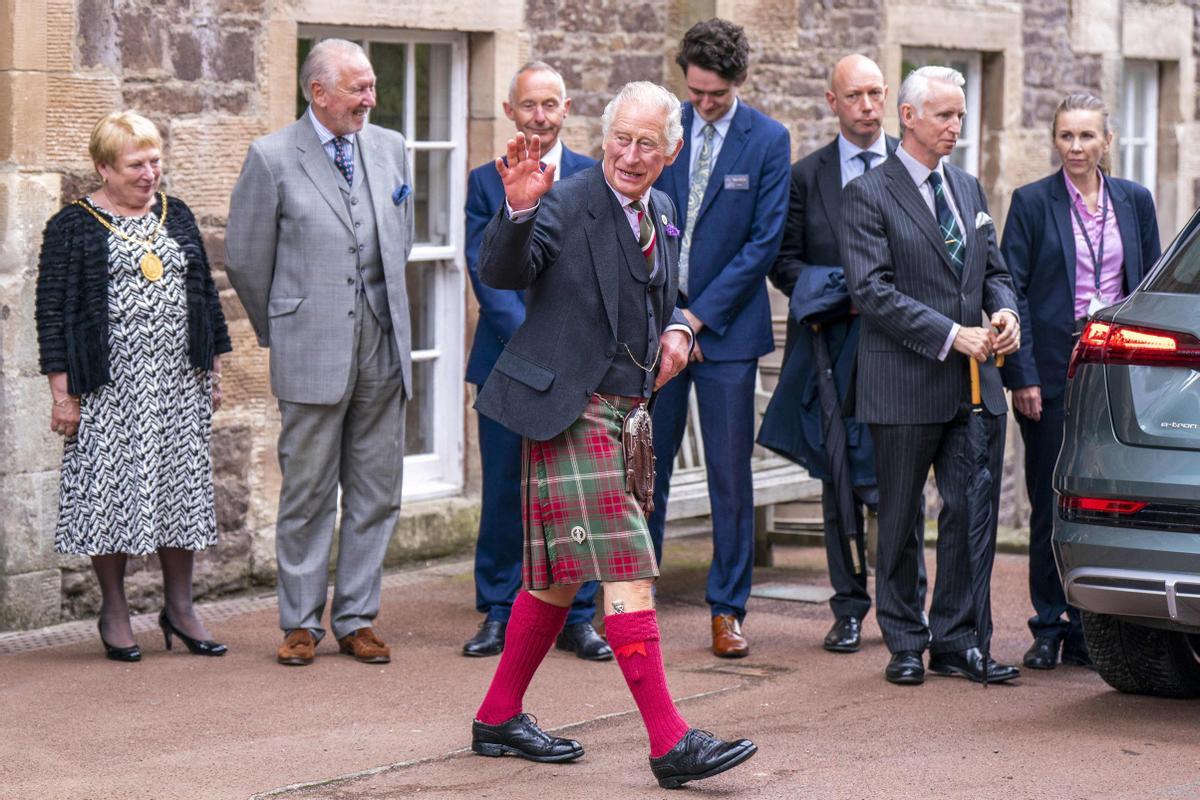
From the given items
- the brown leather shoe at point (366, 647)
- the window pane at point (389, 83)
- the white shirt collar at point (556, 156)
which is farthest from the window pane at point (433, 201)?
the brown leather shoe at point (366, 647)

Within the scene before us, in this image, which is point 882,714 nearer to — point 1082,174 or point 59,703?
point 1082,174

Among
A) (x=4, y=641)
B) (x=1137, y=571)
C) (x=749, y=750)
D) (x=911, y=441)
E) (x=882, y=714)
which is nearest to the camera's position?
(x=749, y=750)

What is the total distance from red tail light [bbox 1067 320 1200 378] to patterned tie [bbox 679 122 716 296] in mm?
1738

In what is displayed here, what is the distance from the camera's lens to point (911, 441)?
663 cm

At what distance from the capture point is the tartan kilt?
5324mm

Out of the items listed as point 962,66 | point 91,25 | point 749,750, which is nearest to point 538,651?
point 749,750

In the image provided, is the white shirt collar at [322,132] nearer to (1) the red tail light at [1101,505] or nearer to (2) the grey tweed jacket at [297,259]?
(2) the grey tweed jacket at [297,259]

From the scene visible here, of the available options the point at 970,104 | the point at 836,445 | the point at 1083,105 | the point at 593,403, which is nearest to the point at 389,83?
the point at 836,445

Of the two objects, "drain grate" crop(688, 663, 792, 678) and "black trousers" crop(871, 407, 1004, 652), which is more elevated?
"black trousers" crop(871, 407, 1004, 652)

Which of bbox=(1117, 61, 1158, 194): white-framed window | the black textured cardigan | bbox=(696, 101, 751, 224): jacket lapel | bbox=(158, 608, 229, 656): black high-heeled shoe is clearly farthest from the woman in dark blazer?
bbox=(1117, 61, 1158, 194): white-framed window

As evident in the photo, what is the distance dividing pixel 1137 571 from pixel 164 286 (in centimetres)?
342

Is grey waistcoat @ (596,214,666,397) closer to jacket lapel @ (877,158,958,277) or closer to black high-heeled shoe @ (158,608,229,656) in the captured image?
jacket lapel @ (877,158,958,277)

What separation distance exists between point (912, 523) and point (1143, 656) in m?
0.89

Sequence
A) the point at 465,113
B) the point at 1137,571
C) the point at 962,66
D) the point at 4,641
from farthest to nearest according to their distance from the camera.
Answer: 1. the point at 962,66
2. the point at 465,113
3. the point at 4,641
4. the point at 1137,571
